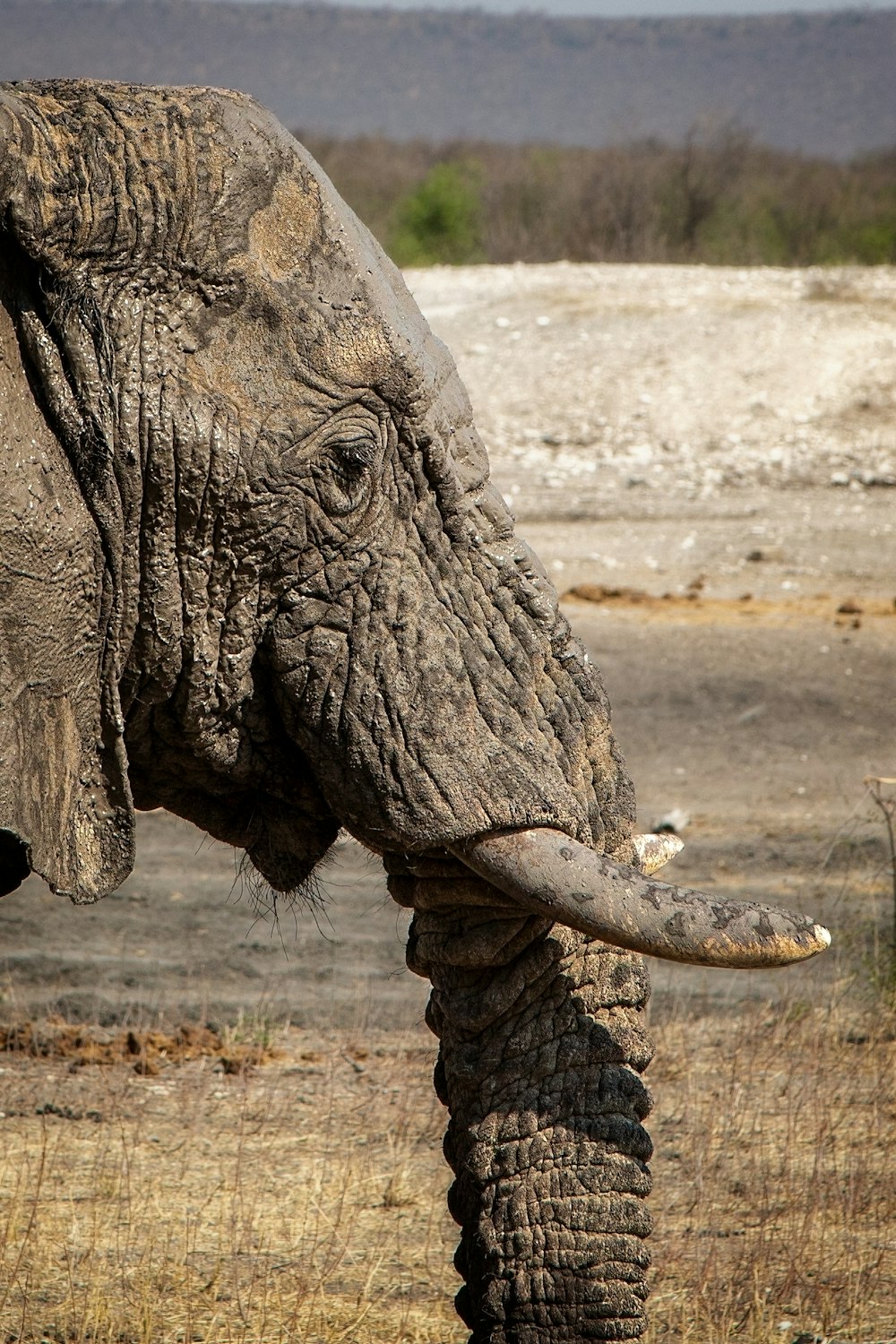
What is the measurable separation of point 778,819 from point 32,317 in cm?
614

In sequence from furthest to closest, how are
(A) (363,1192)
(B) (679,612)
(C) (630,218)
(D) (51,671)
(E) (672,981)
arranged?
(C) (630,218) → (B) (679,612) → (E) (672,981) → (A) (363,1192) → (D) (51,671)

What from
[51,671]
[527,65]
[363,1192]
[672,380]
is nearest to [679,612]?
[363,1192]

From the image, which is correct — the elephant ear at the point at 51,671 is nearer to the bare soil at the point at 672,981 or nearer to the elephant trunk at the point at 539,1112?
Result: the elephant trunk at the point at 539,1112

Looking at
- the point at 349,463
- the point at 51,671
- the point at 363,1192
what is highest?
the point at 349,463

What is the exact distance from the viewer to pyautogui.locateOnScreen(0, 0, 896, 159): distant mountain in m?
123

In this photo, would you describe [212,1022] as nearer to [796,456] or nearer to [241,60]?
[796,456]

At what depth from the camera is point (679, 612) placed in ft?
36.8

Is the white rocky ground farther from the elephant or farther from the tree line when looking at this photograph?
the elephant

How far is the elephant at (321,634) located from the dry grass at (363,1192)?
1165 millimetres

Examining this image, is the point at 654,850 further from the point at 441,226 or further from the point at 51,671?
the point at 441,226

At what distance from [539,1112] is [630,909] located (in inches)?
16.7

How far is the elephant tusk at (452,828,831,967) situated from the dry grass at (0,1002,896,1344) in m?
1.54

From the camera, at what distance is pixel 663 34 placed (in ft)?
485

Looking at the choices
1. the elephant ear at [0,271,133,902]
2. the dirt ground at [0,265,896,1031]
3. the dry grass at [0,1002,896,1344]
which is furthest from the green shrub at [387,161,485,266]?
the elephant ear at [0,271,133,902]
